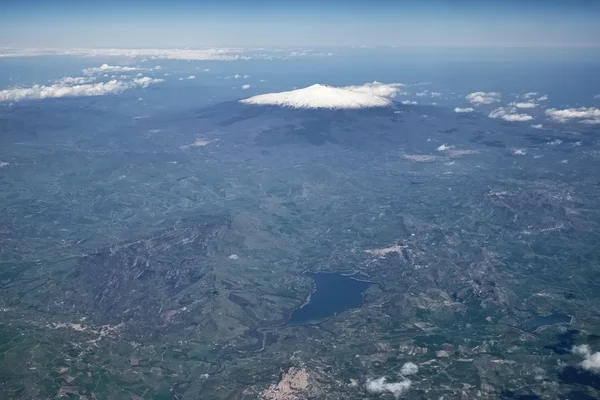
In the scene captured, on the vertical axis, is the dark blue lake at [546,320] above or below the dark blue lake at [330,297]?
above

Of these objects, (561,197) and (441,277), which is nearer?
(441,277)

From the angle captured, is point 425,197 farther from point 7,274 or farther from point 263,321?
point 7,274

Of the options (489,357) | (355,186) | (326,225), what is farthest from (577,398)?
(355,186)

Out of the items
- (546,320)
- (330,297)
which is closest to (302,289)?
(330,297)

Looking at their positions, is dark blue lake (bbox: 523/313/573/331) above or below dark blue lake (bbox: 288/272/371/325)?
above

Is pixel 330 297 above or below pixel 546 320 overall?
below

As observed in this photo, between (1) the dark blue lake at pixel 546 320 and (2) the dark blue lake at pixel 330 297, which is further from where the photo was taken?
(2) the dark blue lake at pixel 330 297

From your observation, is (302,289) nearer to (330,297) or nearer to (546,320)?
(330,297)

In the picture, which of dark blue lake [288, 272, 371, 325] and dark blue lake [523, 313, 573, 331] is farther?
dark blue lake [288, 272, 371, 325]
